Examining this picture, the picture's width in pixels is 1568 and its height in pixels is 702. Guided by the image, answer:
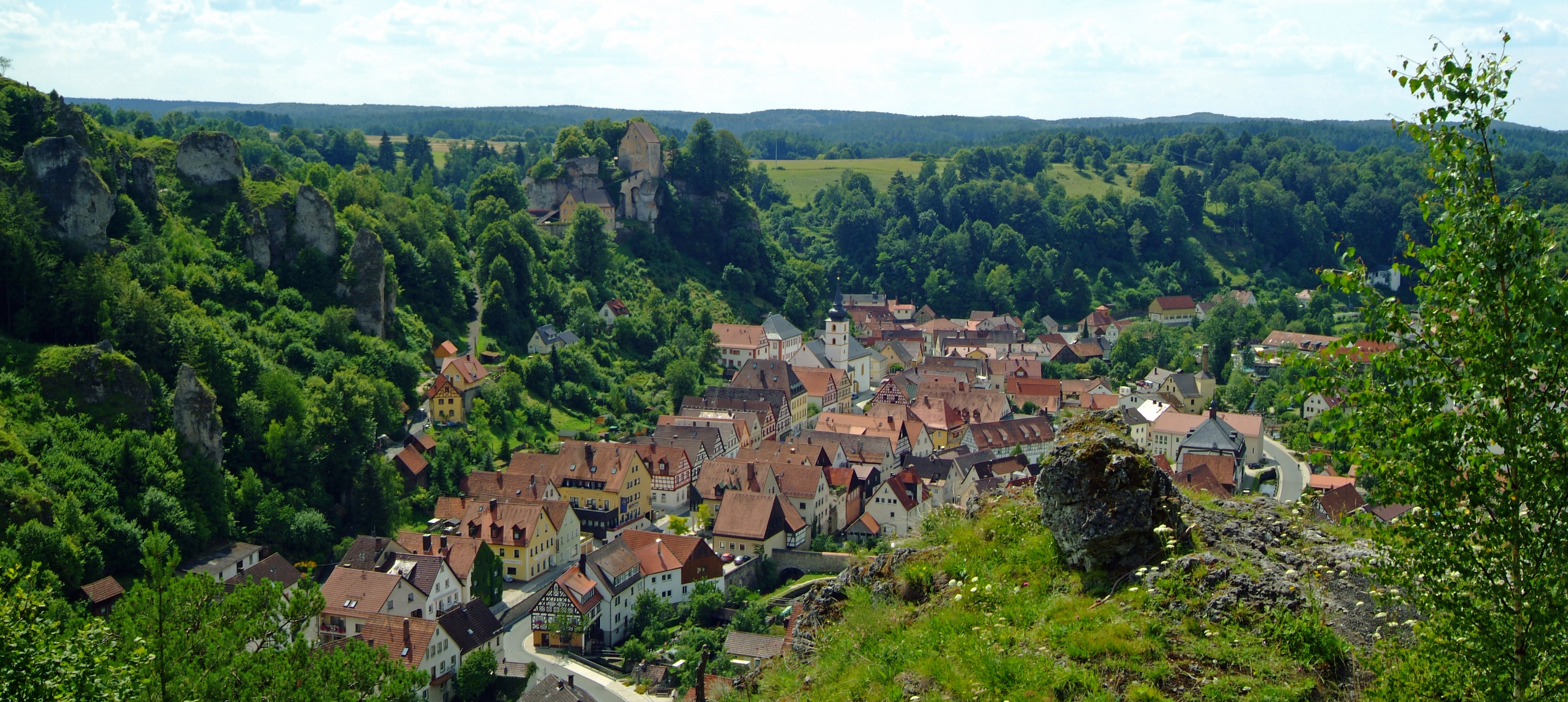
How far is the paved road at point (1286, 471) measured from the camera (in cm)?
5097

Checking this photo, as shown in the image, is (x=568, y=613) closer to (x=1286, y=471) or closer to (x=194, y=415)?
(x=194, y=415)

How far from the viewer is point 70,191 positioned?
44500 millimetres

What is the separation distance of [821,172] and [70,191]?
403ft

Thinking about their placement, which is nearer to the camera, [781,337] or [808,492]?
[808,492]

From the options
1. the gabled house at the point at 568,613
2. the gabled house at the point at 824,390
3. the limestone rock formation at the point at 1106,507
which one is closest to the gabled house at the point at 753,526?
the gabled house at the point at 568,613

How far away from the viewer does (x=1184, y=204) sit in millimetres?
135500

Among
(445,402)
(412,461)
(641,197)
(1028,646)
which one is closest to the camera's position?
(1028,646)

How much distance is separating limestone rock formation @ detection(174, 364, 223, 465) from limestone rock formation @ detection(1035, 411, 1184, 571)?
35.1 metres

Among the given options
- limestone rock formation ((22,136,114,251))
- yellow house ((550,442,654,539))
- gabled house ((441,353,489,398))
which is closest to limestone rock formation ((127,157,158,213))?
limestone rock formation ((22,136,114,251))

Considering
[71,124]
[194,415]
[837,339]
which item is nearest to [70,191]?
[71,124]

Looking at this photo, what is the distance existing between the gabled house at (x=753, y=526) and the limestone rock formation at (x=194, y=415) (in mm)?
17555

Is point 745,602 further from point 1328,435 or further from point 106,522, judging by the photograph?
point 1328,435

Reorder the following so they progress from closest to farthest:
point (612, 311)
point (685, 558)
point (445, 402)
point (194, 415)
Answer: point (194, 415)
point (685, 558)
point (445, 402)
point (612, 311)

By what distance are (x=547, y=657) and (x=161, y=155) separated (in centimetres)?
3492
